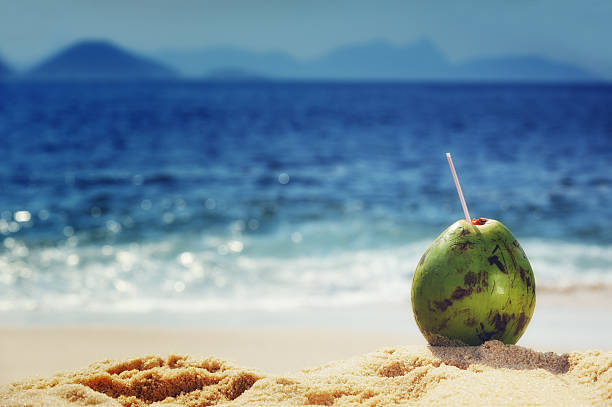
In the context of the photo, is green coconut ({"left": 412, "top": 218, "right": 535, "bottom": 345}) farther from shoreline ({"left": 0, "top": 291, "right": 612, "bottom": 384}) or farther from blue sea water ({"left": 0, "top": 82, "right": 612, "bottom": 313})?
blue sea water ({"left": 0, "top": 82, "right": 612, "bottom": 313})

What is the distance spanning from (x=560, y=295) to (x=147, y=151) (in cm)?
1395

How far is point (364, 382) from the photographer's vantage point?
6.68 ft

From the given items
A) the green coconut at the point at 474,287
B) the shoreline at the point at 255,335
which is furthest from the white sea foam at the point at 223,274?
the green coconut at the point at 474,287

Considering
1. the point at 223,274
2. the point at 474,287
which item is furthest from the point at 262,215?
the point at 474,287

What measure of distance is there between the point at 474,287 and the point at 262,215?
7.61 m

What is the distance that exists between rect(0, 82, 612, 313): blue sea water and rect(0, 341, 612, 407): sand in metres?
3.42

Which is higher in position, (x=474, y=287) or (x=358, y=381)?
(x=474, y=287)

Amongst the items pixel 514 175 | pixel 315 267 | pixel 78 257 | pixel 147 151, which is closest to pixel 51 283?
pixel 78 257

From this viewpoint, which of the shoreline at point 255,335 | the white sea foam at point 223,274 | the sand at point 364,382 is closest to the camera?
the sand at point 364,382

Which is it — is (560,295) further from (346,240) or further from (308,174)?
(308,174)

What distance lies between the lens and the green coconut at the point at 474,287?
2.10 m

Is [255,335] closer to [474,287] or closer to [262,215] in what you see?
[474,287]

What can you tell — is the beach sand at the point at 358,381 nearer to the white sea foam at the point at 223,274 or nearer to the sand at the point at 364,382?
the sand at the point at 364,382

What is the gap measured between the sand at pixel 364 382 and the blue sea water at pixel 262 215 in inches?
135
